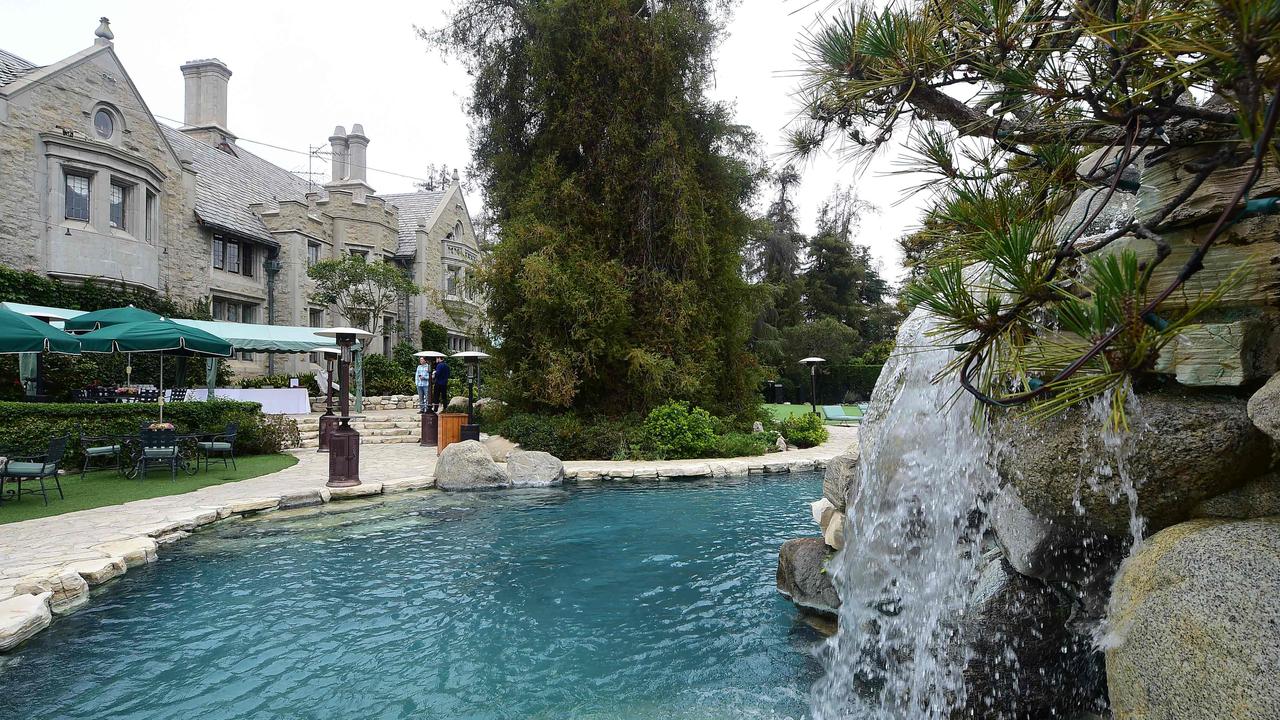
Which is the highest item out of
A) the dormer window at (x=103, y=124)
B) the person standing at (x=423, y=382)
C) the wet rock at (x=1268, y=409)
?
the dormer window at (x=103, y=124)

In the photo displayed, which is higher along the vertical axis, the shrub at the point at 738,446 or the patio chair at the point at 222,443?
the patio chair at the point at 222,443

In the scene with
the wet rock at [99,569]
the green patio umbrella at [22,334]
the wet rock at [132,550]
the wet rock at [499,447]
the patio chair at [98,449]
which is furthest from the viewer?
the wet rock at [499,447]

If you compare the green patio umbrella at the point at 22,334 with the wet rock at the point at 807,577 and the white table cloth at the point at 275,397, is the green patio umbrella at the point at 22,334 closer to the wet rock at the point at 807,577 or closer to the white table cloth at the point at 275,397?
the white table cloth at the point at 275,397

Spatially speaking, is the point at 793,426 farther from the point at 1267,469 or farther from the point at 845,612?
the point at 1267,469

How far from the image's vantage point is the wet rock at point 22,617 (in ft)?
15.0

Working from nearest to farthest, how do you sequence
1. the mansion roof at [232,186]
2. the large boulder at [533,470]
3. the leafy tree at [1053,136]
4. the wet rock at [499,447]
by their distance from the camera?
the leafy tree at [1053,136]
the large boulder at [533,470]
the wet rock at [499,447]
the mansion roof at [232,186]

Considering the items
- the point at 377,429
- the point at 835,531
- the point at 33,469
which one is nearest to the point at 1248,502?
the point at 835,531

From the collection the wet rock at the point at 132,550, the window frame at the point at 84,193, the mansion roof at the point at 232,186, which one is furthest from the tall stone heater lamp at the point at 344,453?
the mansion roof at the point at 232,186

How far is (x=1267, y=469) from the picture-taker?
225 centimetres

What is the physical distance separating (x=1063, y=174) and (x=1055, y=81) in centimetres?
44

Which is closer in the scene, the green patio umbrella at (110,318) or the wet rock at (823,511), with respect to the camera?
the wet rock at (823,511)

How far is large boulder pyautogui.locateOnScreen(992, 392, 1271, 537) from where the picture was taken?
88.2 inches

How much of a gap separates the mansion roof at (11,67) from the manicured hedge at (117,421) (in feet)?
39.9

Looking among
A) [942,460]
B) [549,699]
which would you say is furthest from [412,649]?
[942,460]
